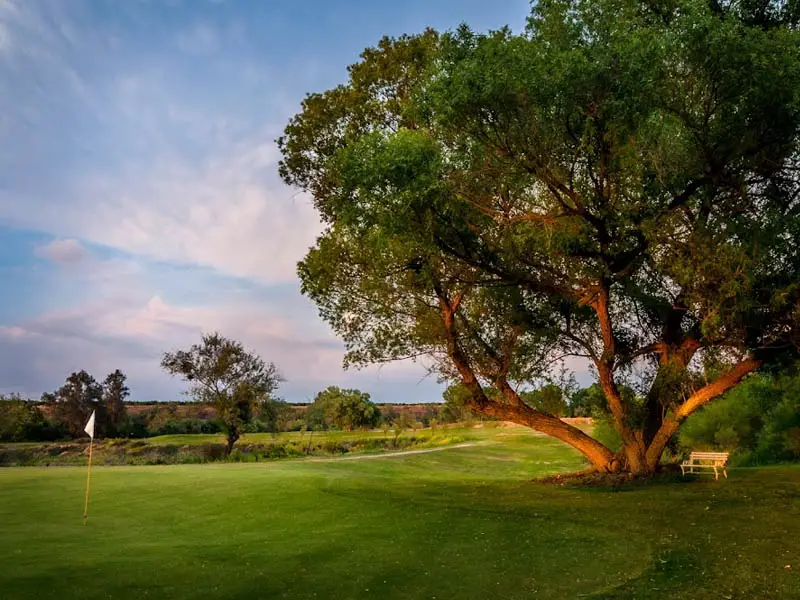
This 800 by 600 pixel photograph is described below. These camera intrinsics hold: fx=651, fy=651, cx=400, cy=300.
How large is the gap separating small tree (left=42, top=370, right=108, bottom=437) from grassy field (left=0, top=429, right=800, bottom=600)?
44.8 meters

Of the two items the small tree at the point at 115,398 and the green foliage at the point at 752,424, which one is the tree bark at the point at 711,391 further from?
the small tree at the point at 115,398

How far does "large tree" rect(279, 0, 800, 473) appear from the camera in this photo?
47.2 feet

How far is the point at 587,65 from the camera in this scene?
1384cm

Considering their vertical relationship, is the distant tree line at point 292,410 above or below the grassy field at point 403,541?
above

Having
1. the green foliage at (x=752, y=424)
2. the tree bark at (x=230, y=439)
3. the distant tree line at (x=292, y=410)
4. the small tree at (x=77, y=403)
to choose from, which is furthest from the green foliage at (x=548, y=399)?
the small tree at (x=77, y=403)

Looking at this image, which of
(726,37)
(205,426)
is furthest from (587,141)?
(205,426)

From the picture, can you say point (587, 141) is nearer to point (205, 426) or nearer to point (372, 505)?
point (372, 505)

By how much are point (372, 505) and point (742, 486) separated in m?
10.5

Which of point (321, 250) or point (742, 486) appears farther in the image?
point (321, 250)

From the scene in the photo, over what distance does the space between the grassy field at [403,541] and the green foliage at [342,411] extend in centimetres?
5377

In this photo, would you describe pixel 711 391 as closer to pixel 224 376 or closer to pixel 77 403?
pixel 224 376

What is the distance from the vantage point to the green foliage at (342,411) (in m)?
75.0

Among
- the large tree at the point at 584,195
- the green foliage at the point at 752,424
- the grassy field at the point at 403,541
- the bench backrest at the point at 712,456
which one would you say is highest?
the large tree at the point at 584,195

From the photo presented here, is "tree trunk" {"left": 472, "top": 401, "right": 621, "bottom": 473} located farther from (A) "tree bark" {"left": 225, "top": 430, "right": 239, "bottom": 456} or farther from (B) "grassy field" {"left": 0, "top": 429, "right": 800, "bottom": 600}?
(A) "tree bark" {"left": 225, "top": 430, "right": 239, "bottom": 456}
